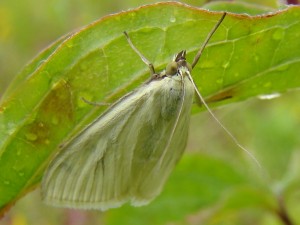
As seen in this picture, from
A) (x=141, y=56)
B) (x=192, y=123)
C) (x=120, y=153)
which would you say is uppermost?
(x=141, y=56)

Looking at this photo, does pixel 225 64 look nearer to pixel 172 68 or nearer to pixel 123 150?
pixel 172 68

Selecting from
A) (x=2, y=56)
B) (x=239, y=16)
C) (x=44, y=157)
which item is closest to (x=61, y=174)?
(x=44, y=157)

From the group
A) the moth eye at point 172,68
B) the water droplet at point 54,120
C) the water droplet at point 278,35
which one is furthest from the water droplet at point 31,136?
the water droplet at point 278,35

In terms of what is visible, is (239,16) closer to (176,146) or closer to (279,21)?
(279,21)

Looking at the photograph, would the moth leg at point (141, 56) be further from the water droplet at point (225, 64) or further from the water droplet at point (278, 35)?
the water droplet at point (278, 35)

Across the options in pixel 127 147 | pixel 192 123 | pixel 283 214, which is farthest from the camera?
pixel 192 123

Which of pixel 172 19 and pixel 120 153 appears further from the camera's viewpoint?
pixel 120 153

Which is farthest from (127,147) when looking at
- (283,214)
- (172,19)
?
(283,214)
